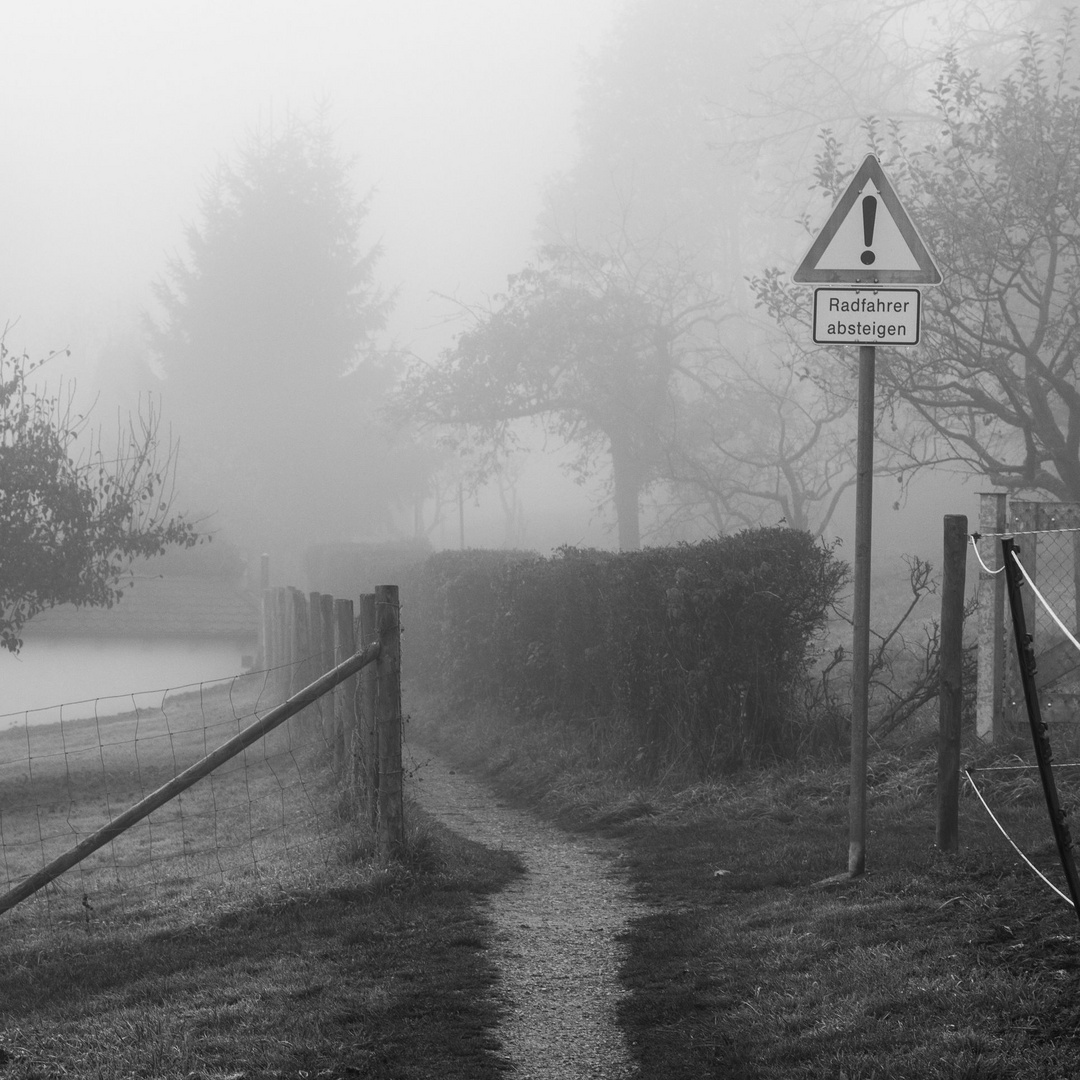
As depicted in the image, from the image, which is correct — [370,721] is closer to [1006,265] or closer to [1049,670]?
[1049,670]

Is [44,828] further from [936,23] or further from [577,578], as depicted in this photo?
[936,23]

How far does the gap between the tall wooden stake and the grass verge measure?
1880mm

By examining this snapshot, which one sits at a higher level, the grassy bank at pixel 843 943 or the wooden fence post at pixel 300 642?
the wooden fence post at pixel 300 642

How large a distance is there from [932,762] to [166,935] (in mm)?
5396

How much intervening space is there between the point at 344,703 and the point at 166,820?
105 inches

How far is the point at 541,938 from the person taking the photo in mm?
6055

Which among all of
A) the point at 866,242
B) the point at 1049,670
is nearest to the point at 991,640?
the point at 1049,670

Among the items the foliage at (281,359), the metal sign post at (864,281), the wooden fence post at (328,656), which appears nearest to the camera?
the metal sign post at (864,281)

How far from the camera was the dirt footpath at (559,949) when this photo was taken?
178 inches

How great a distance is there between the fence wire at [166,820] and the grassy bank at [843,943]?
2250 mm

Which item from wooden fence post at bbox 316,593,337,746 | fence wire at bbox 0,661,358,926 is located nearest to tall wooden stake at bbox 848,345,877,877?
fence wire at bbox 0,661,358,926

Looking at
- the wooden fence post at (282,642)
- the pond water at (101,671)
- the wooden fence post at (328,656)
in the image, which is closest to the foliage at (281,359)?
the pond water at (101,671)

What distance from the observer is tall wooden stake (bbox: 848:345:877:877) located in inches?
248

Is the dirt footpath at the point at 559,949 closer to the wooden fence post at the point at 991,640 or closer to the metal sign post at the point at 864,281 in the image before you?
the metal sign post at the point at 864,281
